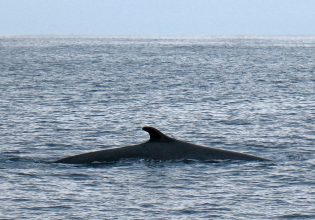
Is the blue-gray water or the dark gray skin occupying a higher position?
the dark gray skin

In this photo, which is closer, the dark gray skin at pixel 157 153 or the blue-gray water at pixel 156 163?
the blue-gray water at pixel 156 163

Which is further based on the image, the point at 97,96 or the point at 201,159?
the point at 97,96

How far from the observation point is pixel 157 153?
21.9 metres

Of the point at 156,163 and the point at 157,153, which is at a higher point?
the point at 157,153

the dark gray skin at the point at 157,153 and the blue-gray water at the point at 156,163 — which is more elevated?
the dark gray skin at the point at 157,153

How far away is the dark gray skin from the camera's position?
21859 millimetres

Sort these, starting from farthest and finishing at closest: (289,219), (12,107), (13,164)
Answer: (12,107) → (13,164) → (289,219)

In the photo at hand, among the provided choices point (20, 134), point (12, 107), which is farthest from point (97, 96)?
point (20, 134)

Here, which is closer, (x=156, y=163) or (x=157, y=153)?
(x=156, y=163)

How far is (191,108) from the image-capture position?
40.2 meters

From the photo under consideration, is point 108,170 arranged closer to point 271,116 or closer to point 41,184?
point 41,184

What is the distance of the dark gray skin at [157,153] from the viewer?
21859 millimetres

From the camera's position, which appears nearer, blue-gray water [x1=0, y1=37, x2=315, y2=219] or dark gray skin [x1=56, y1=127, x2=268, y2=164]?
blue-gray water [x1=0, y1=37, x2=315, y2=219]

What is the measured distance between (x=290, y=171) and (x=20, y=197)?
6.45 m
